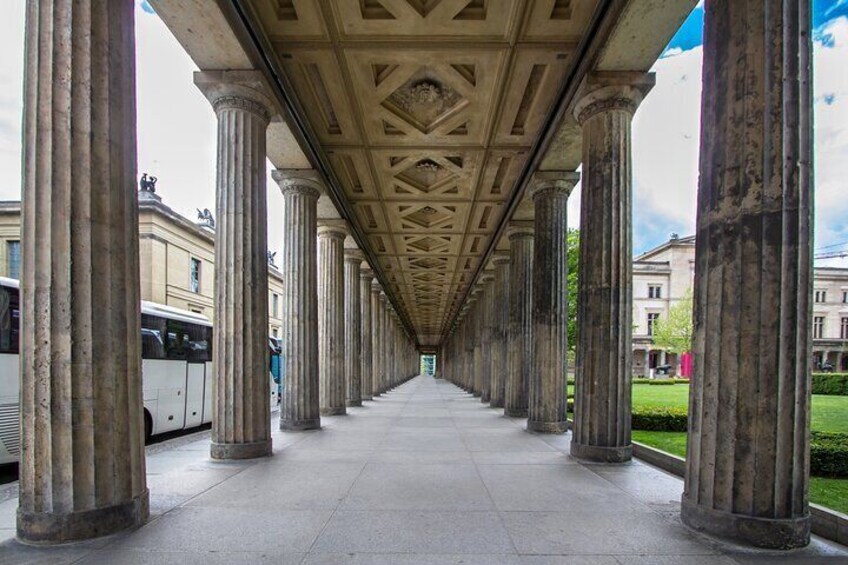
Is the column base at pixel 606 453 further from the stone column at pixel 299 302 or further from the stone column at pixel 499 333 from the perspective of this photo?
the stone column at pixel 499 333

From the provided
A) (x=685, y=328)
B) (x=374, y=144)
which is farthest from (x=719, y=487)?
(x=685, y=328)

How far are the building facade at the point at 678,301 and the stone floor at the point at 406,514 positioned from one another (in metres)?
52.4

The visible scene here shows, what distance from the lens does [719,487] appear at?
4.63 metres

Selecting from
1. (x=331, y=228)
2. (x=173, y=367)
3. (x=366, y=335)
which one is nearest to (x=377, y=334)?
(x=366, y=335)

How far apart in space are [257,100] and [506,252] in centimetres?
1280

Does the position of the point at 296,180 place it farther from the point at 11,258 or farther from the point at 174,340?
the point at 11,258

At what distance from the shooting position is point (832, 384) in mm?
27578

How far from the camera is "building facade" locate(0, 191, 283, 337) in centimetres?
2555

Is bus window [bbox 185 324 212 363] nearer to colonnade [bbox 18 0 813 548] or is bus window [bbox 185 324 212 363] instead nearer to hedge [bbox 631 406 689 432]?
colonnade [bbox 18 0 813 548]

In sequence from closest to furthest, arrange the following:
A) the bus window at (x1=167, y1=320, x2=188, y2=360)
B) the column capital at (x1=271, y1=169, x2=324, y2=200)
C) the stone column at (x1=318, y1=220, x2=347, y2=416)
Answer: the column capital at (x1=271, y1=169, x2=324, y2=200) < the bus window at (x1=167, y1=320, x2=188, y2=360) < the stone column at (x1=318, y1=220, x2=347, y2=416)

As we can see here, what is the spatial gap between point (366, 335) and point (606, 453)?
16.7 m

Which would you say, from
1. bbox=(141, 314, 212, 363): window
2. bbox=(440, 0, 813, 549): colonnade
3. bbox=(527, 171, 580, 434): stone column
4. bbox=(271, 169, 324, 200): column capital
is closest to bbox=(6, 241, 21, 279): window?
bbox=(141, 314, 212, 363): window

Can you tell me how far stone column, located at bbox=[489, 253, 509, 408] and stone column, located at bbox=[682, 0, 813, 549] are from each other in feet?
42.6

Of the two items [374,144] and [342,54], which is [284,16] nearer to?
[342,54]
